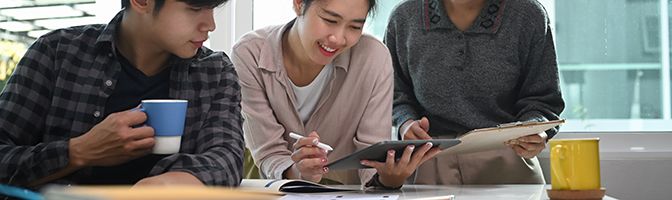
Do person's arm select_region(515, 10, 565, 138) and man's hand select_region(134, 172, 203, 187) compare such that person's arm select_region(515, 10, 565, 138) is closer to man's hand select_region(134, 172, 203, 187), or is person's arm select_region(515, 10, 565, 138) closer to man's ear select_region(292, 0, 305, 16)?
man's ear select_region(292, 0, 305, 16)

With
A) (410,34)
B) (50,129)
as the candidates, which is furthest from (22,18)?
(50,129)

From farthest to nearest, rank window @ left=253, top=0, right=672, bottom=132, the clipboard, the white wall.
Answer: window @ left=253, top=0, right=672, bottom=132
the white wall
the clipboard

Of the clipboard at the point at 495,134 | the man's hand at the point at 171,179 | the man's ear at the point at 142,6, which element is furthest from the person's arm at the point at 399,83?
the man's hand at the point at 171,179

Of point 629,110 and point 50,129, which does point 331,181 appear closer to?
point 50,129

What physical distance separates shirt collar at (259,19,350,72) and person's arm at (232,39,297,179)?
0.03 metres

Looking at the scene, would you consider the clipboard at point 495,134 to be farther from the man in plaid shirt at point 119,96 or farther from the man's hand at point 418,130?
the man in plaid shirt at point 119,96

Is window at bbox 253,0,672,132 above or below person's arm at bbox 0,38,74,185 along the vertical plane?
below

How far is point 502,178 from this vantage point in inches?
105

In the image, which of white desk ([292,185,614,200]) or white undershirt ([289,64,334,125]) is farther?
white undershirt ([289,64,334,125])

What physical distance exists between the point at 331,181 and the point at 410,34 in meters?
0.57

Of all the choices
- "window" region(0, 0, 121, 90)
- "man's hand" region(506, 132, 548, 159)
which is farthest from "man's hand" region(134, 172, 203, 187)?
"window" region(0, 0, 121, 90)

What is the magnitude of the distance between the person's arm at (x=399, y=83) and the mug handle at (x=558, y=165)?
40.0 inches

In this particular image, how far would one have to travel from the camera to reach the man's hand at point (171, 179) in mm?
1407

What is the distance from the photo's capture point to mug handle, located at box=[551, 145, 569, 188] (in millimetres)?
1535
